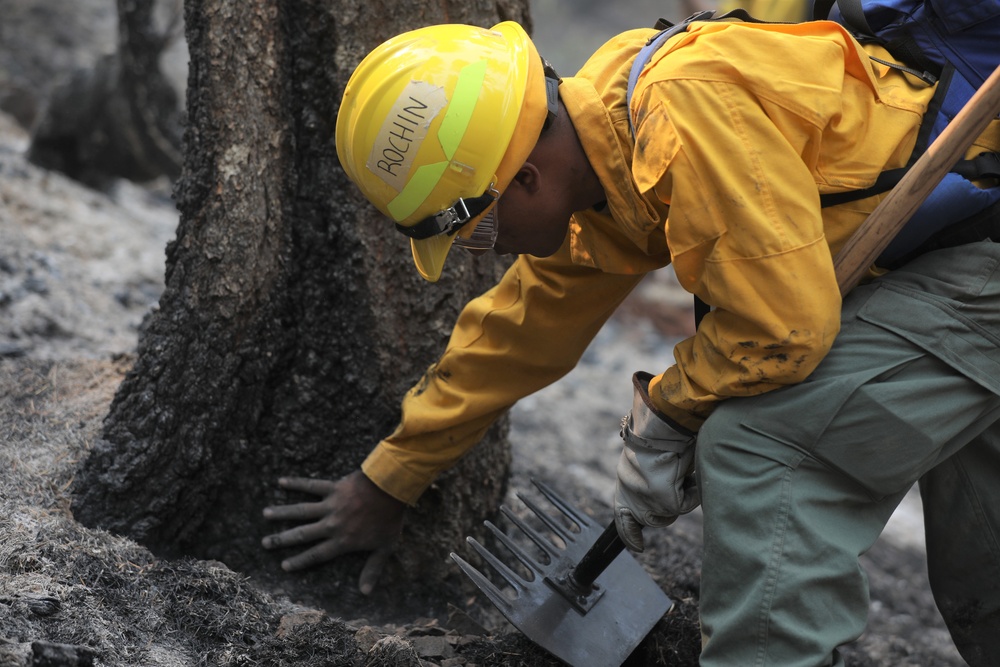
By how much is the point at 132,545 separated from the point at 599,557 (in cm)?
118

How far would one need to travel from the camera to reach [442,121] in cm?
185

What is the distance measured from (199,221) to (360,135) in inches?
29.5

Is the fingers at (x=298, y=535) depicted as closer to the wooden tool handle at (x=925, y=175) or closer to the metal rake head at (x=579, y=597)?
the metal rake head at (x=579, y=597)

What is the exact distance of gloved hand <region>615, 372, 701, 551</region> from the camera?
202 centimetres

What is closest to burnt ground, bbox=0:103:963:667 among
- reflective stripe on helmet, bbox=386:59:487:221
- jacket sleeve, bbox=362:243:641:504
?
jacket sleeve, bbox=362:243:641:504

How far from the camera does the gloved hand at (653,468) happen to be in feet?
6.62

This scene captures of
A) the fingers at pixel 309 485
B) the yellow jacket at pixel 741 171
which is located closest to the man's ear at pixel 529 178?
the yellow jacket at pixel 741 171

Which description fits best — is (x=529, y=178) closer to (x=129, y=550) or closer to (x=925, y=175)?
(x=925, y=175)

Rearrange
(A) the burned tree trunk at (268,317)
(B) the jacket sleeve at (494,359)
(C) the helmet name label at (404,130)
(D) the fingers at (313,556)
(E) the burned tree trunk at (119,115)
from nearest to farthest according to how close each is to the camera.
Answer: (C) the helmet name label at (404,130), (B) the jacket sleeve at (494,359), (A) the burned tree trunk at (268,317), (D) the fingers at (313,556), (E) the burned tree trunk at (119,115)

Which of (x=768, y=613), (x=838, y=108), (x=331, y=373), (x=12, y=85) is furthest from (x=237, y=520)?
(x=12, y=85)

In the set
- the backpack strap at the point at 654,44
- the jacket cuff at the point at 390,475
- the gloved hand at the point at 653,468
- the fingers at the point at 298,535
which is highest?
the backpack strap at the point at 654,44

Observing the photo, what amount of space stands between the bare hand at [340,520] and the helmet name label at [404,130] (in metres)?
0.98

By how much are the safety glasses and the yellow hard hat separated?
6 centimetres

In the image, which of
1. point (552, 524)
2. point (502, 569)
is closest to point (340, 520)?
point (502, 569)
